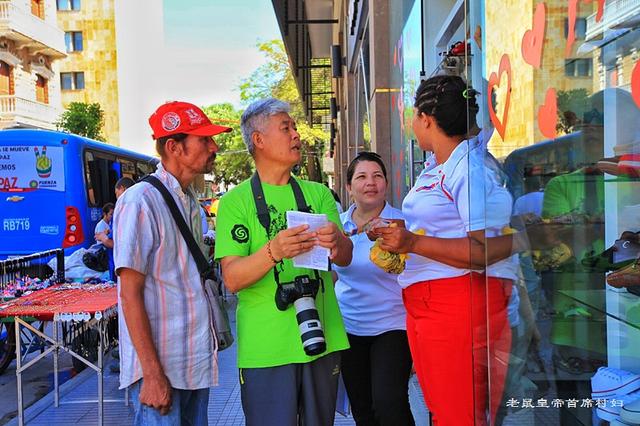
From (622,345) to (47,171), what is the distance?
1108 centimetres

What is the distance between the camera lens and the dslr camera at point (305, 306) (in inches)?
90.6

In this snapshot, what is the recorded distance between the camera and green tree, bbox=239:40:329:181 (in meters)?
34.0

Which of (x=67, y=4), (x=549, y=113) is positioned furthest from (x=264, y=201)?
(x=67, y=4)

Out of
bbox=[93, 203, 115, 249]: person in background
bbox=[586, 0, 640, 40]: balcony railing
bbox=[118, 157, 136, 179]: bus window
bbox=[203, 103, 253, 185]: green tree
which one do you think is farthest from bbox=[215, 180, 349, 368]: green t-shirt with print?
bbox=[203, 103, 253, 185]: green tree

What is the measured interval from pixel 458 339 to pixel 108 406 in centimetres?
390

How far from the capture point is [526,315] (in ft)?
6.91

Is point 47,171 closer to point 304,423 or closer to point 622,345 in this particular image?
point 304,423

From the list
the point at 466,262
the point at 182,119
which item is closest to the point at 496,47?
the point at 466,262

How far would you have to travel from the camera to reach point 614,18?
1.79 metres

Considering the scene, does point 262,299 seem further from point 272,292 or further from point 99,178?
point 99,178

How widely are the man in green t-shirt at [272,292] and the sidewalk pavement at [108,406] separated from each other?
186 centimetres

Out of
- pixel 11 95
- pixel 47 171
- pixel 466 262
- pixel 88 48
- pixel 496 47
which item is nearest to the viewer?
pixel 496 47

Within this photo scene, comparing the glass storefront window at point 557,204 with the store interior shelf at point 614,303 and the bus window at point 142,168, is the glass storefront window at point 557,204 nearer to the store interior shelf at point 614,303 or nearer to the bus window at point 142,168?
the store interior shelf at point 614,303

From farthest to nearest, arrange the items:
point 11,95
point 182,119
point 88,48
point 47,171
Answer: point 88,48, point 11,95, point 47,171, point 182,119
